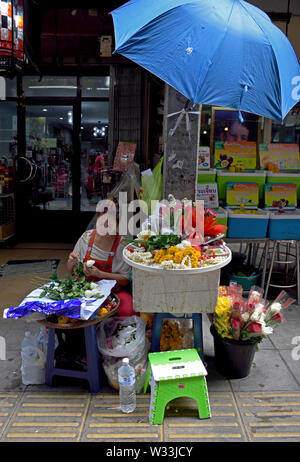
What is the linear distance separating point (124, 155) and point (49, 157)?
194 cm

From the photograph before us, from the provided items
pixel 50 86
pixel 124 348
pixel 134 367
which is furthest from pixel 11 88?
pixel 134 367

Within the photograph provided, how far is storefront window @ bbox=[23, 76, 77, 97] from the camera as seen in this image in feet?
25.7

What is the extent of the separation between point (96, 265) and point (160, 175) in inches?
45.7

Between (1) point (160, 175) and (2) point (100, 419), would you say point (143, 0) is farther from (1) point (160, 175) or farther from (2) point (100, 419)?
(2) point (100, 419)

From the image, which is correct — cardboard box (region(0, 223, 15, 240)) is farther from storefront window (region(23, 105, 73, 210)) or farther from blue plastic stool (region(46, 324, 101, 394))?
blue plastic stool (region(46, 324, 101, 394))

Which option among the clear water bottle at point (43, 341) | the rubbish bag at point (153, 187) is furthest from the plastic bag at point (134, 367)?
the rubbish bag at point (153, 187)

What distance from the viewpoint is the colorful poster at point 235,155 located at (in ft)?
→ 18.0

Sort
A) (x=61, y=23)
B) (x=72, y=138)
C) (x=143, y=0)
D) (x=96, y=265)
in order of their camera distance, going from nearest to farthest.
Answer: (x=143, y=0) < (x=96, y=265) < (x=61, y=23) < (x=72, y=138)

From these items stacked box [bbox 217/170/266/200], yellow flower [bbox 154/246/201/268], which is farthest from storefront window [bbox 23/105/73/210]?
yellow flower [bbox 154/246/201/268]

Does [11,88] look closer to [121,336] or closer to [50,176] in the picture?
[50,176]

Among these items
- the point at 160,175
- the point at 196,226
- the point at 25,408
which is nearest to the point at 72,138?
the point at 160,175

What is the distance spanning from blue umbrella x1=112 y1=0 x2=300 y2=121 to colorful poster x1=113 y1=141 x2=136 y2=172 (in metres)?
3.74

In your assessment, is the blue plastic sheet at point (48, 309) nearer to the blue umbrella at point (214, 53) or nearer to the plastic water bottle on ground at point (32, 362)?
the plastic water bottle on ground at point (32, 362)

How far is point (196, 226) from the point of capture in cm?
346
